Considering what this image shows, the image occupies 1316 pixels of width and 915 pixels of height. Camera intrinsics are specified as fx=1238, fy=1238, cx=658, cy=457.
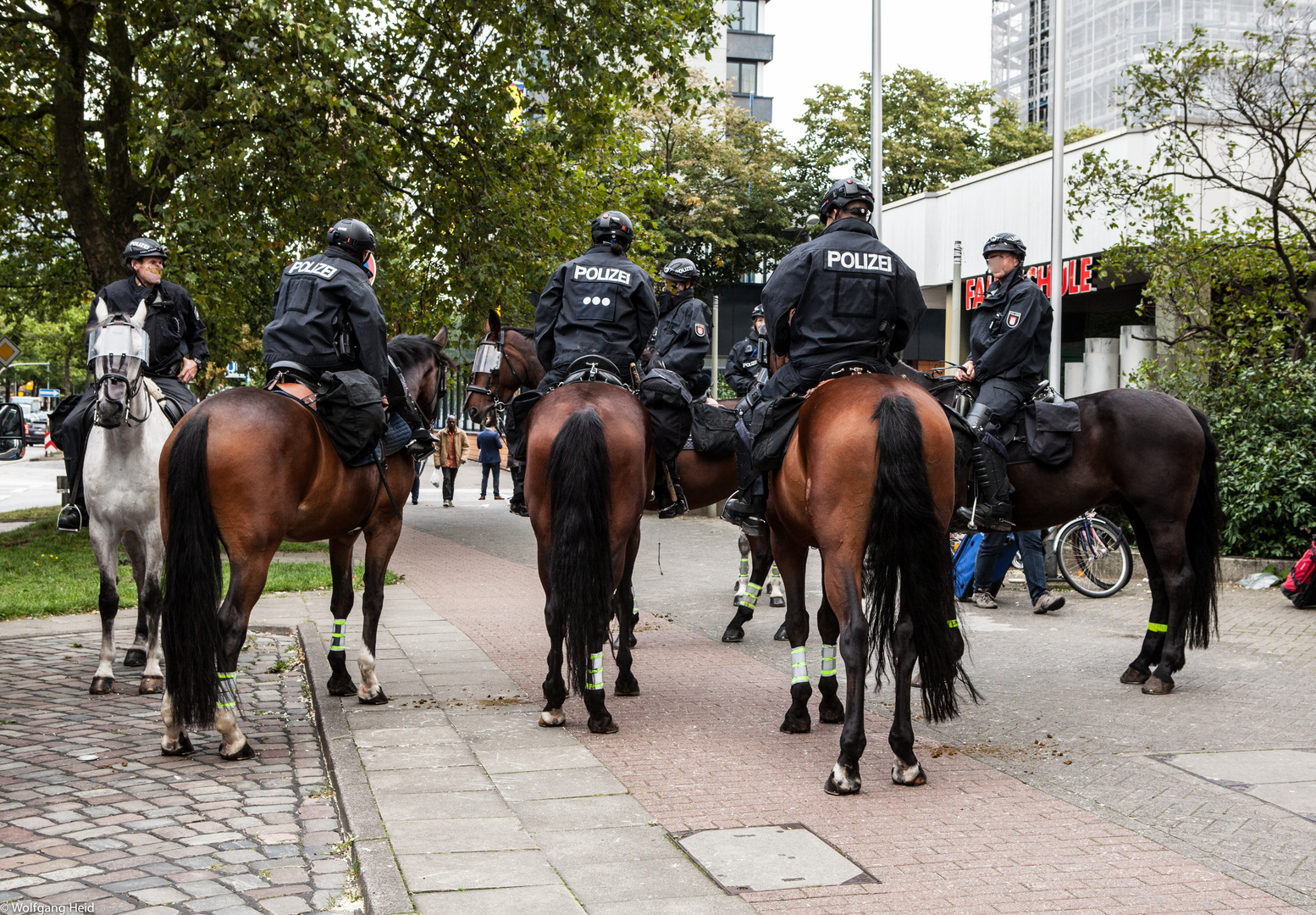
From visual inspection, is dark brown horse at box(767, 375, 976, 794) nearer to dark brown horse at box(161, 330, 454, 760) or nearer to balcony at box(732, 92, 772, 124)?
dark brown horse at box(161, 330, 454, 760)

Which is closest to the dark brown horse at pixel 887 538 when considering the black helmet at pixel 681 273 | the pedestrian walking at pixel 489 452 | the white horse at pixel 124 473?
the black helmet at pixel 681 273

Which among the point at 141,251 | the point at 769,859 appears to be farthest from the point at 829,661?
the point at 141,251

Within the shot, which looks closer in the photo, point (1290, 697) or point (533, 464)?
point (533, 464)

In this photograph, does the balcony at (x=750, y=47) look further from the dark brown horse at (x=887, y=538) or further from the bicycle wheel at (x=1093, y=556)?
the dark brown horse at (x=887, y=538)

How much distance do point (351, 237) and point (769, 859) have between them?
14.3 ft

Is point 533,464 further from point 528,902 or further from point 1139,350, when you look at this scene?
point 1139,350

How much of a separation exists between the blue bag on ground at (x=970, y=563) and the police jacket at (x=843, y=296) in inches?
231

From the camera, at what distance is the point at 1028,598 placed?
40.5 feet

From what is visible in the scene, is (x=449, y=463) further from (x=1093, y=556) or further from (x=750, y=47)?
(x=750, y=47)

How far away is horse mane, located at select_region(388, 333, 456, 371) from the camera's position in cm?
827

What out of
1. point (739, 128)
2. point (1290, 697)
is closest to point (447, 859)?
point (1290, 697)

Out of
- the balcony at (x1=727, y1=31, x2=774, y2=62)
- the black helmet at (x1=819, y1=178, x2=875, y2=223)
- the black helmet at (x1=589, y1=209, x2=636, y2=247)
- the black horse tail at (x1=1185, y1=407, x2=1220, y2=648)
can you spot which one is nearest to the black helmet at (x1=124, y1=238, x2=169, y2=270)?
the black helmet at (x1=589, y1=209, x2=636, y2=247)

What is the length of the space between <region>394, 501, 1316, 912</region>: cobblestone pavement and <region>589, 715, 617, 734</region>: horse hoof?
68 millimetres

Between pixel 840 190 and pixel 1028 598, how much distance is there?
7058mm
